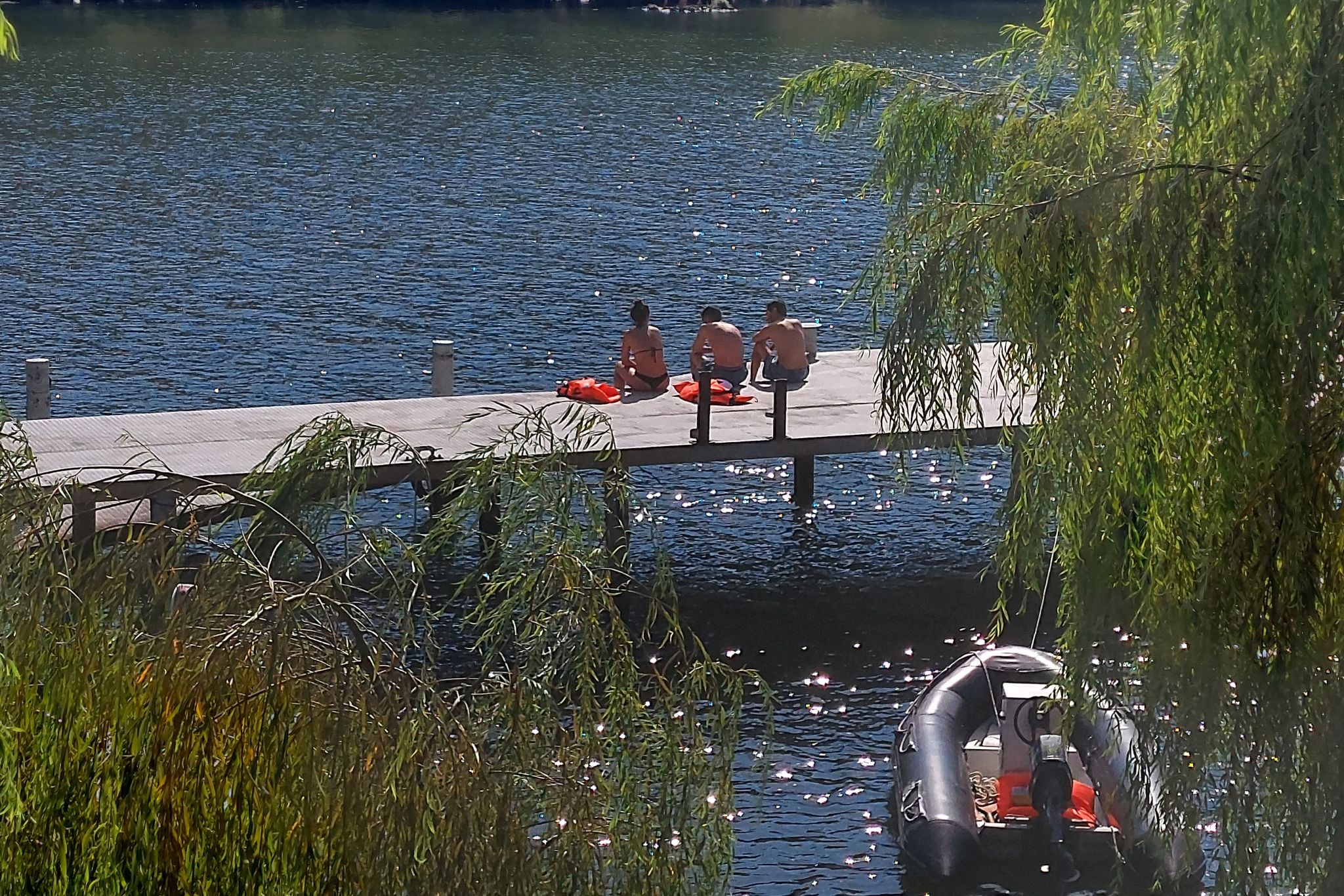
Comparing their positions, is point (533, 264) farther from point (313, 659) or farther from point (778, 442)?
point (313, 659)

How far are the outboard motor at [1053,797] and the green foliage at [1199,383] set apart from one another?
4661 millimetres

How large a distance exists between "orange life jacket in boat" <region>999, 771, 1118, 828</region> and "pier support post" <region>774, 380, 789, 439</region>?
15.4ft

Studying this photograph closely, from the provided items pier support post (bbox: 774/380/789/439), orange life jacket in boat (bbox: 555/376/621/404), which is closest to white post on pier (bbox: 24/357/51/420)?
orange life jacket in boat (bbox: 555/376/621/404)

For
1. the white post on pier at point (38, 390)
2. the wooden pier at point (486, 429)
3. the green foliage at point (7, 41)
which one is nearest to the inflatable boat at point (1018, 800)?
the wooden pier at point (486, 429)

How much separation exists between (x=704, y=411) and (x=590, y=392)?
157 centimetres

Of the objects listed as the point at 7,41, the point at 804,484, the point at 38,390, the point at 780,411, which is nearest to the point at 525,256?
the point at 804,484

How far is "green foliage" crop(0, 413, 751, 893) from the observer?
5.09m

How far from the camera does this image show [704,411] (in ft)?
53.4

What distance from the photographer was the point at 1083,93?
8.46m

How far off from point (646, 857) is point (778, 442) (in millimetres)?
11049

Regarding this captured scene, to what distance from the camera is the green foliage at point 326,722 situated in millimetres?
5090

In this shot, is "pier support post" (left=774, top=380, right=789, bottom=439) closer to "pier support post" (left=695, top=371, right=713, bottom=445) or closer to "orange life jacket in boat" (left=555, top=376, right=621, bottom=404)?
"pier support post" (left=695, top=371, right=713, bottom=445)

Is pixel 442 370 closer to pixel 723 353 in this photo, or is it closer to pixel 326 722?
pixel 723 353

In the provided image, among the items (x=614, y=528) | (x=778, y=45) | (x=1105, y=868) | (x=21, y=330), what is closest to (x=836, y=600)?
(x=614, y=528)
